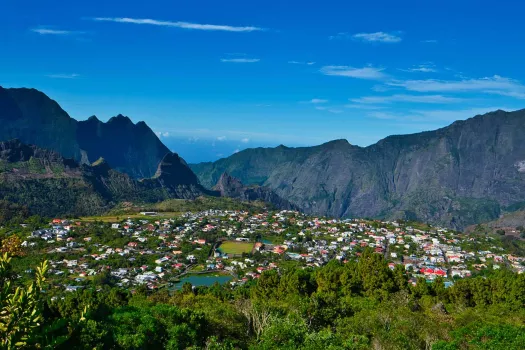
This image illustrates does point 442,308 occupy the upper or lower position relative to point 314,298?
lower

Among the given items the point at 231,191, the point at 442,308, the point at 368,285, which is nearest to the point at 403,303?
the point at 442,308

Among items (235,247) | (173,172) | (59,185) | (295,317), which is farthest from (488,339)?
(173,172)

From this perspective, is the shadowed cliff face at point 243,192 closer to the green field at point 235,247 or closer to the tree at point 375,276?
the green field at point 235,247

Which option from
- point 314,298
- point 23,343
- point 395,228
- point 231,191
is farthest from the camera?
point 231,191

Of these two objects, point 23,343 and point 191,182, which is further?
point 191,182

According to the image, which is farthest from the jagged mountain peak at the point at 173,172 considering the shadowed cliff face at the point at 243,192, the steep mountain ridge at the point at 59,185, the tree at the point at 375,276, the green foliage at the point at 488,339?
the green foliage at the point at 488,339

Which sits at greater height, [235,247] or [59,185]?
[59,185]

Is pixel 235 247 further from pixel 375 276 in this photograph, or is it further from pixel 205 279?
pixel 375 276

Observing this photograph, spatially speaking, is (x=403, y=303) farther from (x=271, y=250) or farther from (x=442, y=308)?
(x=271, y=250)
